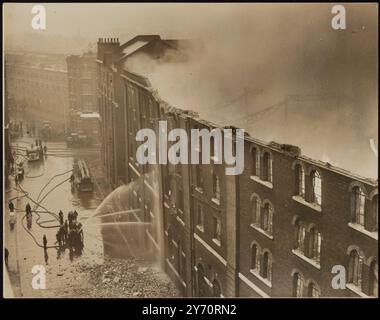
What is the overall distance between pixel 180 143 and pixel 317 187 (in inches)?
120

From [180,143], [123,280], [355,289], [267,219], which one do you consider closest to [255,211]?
[267,219]

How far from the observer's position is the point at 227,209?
42.0 feet

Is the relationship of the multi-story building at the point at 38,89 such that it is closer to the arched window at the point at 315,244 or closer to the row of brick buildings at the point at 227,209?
the row of brick buildings at the point at 227,209

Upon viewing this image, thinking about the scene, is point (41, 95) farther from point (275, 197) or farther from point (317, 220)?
point (317, 220)

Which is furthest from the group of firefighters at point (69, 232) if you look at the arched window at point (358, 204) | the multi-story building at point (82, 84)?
the arched window at point (358, 204)

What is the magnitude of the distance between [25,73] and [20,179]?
2254 mm

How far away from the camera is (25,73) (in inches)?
496

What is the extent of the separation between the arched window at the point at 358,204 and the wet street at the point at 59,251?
4.33 meters

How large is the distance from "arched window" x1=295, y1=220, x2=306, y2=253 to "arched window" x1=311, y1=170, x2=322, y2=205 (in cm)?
65

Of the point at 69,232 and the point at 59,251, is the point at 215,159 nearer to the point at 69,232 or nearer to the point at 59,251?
the point at 69,232

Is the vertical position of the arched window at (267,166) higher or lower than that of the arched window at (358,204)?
higher

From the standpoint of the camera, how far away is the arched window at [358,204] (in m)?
10.8

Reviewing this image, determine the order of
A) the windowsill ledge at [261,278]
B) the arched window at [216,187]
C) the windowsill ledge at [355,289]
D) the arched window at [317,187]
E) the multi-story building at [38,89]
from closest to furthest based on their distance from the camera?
the windowsill ledge at [355,289], the arched window at [317,187], the windowsill ledge at [261,278], the multi-story building at [38,89], the arched window at [216,187]

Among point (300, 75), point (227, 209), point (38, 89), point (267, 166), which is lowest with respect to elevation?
point (227, 209)
